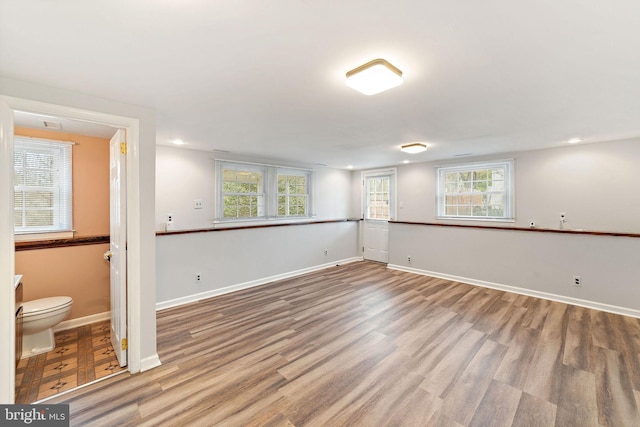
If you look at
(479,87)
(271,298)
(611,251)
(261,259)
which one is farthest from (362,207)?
(479,87)

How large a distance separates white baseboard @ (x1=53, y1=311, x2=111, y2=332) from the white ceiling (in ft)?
7.94

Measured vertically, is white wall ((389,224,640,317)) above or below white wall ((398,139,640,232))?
below

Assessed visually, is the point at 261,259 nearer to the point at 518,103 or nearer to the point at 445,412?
the point at 445,412

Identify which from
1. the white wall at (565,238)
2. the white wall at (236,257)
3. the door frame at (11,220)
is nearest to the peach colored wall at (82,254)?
the white wall at (236,257)

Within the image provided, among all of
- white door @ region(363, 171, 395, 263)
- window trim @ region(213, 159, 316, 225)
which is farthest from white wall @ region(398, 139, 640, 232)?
window trim @ region(213, 159, 316, 225)

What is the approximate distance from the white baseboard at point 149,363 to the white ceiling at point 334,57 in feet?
7.20

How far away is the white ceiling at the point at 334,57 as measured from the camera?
1.20 m

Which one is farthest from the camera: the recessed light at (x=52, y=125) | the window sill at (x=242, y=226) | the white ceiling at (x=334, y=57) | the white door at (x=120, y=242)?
the window sill at (x=242, y=226)

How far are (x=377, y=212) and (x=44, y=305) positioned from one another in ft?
18.8

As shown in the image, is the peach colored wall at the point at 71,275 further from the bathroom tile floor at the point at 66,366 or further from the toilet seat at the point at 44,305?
the bathroom tile floor at the point at 66,366

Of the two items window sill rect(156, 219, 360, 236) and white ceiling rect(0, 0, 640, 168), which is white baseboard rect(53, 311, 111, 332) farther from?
white ceiling rect(0, 0, 640, 168)

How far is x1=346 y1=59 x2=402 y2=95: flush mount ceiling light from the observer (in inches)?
63.1

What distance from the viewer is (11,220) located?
5.69 ft

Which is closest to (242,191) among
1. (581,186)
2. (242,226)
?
(242,226)
